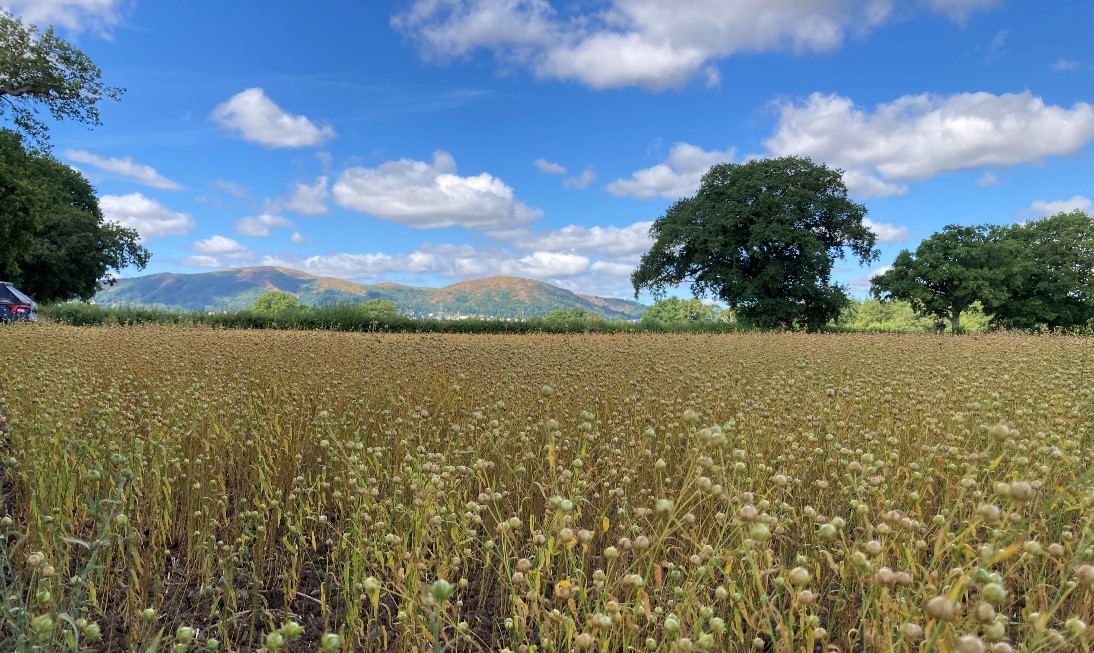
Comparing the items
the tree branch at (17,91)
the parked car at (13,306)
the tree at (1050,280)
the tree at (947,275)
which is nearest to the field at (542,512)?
the parked car at (13,306)

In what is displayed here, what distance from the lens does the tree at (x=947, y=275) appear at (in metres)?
34.0

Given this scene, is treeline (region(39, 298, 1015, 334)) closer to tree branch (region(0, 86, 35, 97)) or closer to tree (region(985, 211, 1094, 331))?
tree branch (region(0, 86, 35, 97))

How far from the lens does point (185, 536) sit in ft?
11.4

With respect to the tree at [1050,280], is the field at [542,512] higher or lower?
lower

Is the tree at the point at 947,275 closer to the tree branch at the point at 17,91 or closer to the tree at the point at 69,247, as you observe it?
the tree branch at the point at 17,91

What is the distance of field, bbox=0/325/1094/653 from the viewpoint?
192 cm

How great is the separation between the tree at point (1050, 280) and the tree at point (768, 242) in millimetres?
10384

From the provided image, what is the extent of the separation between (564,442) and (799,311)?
29.4 meters

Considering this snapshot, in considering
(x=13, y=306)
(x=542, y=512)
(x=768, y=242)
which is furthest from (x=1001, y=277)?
(x=13, y=306)

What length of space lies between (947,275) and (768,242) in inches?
445

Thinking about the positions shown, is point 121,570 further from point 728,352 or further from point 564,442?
point 728,352

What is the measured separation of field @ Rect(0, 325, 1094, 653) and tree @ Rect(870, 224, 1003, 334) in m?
32.0

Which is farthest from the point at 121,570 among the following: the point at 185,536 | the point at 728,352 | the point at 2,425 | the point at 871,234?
the point at 871,234

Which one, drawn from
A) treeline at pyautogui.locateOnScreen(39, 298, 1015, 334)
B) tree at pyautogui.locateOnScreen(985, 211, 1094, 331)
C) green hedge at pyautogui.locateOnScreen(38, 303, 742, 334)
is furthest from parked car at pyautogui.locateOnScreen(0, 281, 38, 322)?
tree at pyautogui.locateOnScreen(985, 211, 1094, 331)
